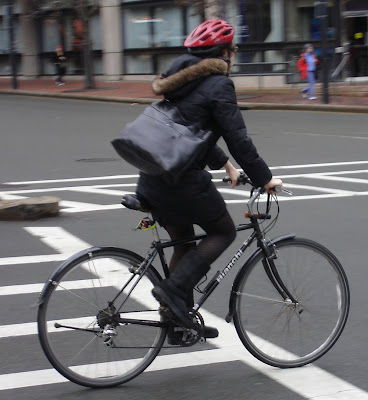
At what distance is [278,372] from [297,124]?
16.8m

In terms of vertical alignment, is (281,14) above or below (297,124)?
above

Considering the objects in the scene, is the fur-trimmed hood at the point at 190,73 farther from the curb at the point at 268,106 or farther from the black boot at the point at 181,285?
the curb at the point at 268,106

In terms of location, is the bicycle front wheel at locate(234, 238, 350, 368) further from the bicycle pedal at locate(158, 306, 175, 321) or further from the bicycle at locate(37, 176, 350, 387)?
the bicycle pedal at locate(158, 306, 175, 321)

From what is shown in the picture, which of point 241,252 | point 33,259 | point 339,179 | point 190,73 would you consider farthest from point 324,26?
point 190,73

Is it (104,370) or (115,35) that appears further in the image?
(115,35)

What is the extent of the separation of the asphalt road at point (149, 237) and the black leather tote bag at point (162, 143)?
1.20m

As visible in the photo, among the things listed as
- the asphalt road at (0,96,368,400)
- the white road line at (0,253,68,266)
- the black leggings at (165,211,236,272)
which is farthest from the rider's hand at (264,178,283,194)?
the white road line at (0,253,68,266)

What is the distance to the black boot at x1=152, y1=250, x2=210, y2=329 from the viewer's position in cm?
454

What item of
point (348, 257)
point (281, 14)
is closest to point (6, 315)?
point (348, 257)

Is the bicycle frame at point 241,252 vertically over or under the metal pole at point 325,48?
under

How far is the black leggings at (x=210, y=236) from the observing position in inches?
182

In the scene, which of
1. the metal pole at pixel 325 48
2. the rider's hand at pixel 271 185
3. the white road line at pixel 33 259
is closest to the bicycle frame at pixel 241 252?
the rider's hand at pixel 271 185

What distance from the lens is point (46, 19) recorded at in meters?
45.4

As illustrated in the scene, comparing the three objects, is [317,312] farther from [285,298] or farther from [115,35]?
[115,35]
